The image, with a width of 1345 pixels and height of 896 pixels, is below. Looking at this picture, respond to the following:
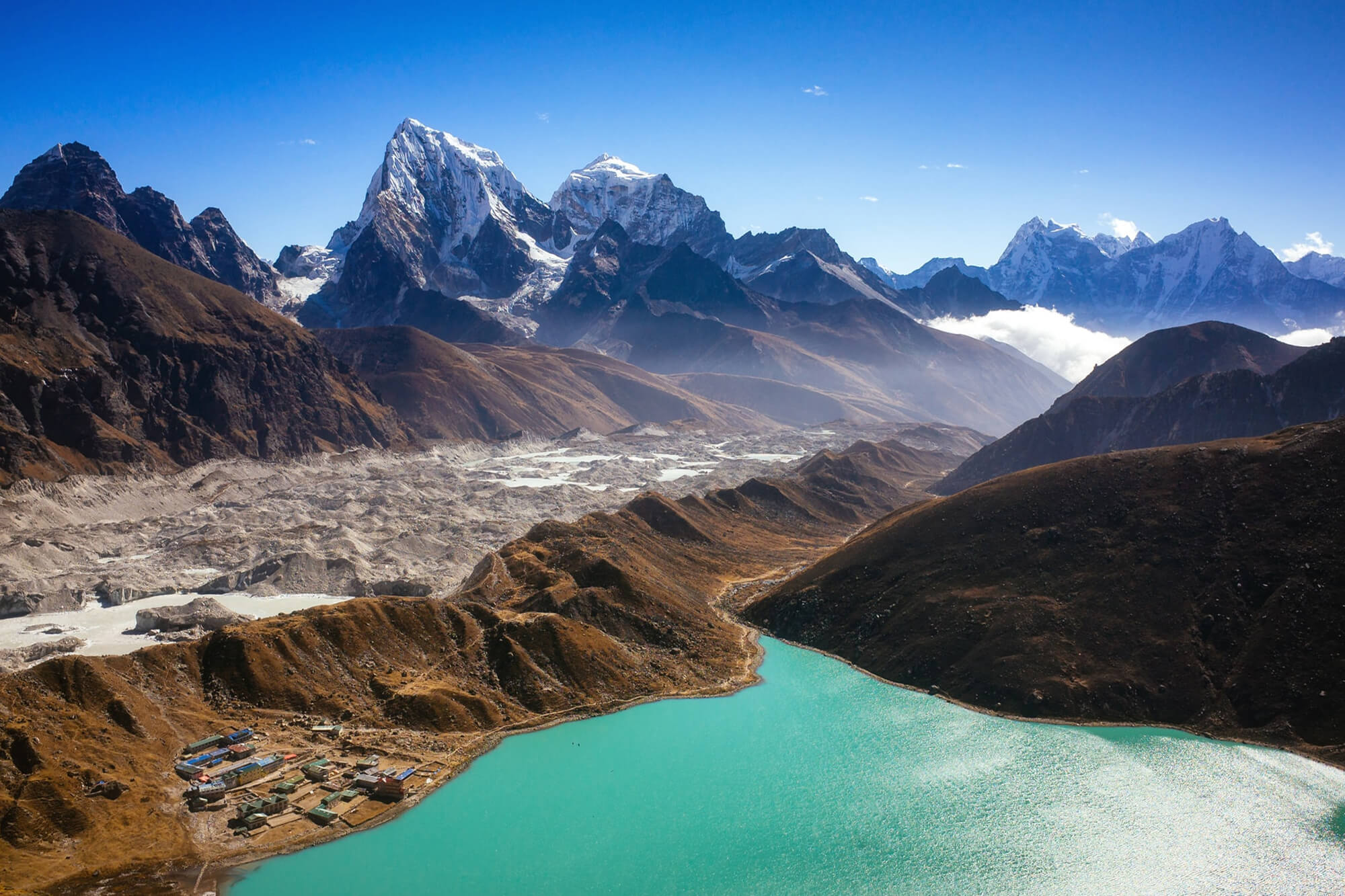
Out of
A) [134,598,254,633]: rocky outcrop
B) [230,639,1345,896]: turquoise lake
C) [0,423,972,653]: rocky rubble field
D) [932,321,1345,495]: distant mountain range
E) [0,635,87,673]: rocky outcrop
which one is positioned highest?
[932,321,1345,495]: distant mountain range

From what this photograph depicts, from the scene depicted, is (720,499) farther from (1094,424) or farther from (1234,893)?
(1234,893)

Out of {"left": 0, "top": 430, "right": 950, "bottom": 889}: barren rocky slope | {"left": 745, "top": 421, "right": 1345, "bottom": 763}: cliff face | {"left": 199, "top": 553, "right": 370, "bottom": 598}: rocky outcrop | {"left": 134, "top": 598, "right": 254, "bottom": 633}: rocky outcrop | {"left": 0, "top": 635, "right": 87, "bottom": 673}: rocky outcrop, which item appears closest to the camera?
{"left": 0, "top": 430, "right": 950, "bottom": 889}: barren rocky slope

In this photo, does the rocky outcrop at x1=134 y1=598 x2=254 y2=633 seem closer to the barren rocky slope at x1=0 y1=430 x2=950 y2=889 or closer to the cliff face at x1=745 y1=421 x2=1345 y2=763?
the barren rocky slope at x1=0 y1=430 x2=950 y2=889

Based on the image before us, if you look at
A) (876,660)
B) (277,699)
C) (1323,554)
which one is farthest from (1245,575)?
(277,699)

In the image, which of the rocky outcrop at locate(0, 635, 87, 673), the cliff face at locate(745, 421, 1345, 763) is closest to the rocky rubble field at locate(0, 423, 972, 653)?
the rocky outcrop at locate(0, 635, 87, 673)

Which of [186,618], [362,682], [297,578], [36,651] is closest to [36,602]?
[36,651]
